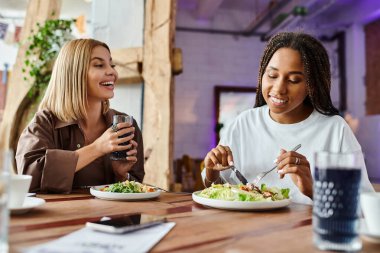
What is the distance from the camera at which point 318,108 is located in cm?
170

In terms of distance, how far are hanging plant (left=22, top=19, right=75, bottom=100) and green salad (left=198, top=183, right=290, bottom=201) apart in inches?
98.8

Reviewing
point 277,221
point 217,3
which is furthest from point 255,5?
point 277,221

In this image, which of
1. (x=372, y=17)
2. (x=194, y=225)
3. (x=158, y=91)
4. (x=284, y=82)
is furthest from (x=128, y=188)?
(x=372, y=17)

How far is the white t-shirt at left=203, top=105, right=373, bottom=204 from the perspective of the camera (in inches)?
64.1

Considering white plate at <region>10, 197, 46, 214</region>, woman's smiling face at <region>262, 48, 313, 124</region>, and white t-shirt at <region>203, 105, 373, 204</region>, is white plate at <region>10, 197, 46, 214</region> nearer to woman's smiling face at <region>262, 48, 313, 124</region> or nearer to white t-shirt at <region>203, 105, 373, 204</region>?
white t-shirt at <region>203, 105, 373, 204</region>

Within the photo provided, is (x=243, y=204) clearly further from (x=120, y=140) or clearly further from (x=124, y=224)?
(x=120, y=140)

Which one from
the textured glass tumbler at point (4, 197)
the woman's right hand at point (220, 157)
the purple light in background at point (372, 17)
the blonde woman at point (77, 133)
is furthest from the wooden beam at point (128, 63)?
the purple light in background at point (372, 17)

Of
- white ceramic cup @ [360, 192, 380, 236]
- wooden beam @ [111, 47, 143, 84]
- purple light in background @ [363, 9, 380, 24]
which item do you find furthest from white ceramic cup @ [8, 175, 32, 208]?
purple light in background @ [363, 9, 380, 24]

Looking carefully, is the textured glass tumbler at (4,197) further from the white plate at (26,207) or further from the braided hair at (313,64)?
the braided hair at (313,64)

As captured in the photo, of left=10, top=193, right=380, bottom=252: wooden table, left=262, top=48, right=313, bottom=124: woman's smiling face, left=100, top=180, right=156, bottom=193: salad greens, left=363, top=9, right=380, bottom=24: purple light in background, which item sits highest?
left=363, top=9, right=380, bottom=24: purple light in background

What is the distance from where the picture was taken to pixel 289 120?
177cm

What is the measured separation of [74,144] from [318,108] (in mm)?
1151

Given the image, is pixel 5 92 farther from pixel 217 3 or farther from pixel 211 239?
pixel 217 3

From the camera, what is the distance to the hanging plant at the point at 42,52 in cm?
325
